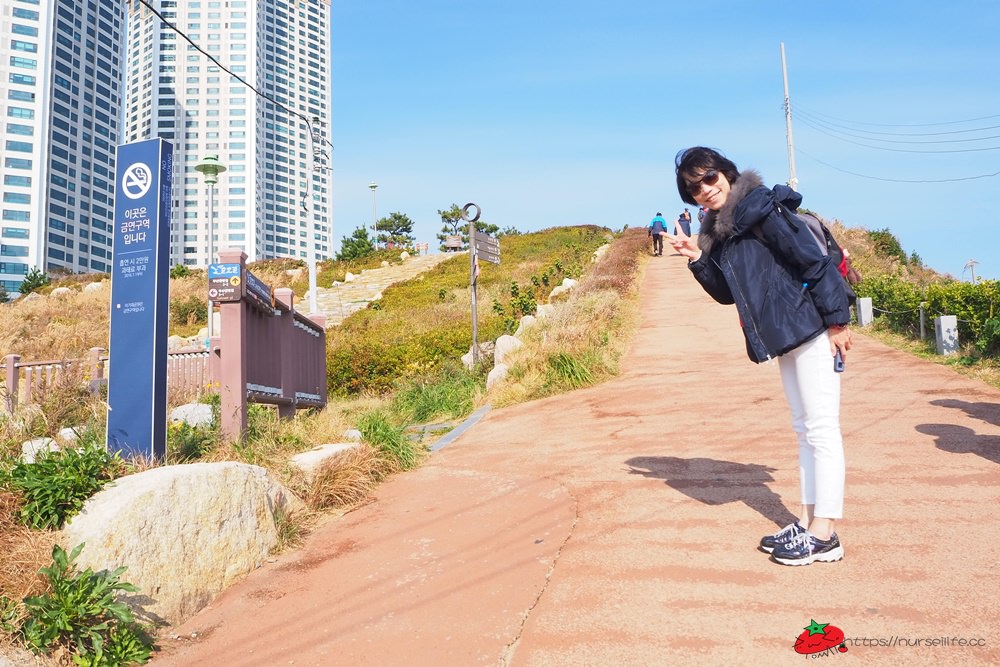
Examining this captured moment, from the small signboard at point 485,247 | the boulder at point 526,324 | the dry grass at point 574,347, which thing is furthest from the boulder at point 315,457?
the small signboard at point 485,247

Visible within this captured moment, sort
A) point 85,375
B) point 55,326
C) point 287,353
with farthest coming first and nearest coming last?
point 55,326 → point 85,375 → point 287,353

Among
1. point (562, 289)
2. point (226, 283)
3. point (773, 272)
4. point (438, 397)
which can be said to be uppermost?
point (562, 289)

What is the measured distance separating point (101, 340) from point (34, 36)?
280 feet

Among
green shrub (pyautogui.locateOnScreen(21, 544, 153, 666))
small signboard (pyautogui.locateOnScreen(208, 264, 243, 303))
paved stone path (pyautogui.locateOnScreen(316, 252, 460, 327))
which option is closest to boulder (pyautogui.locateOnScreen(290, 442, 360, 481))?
small signboard (pyautogui.locateOnScreen(208, 264, 243, 303))

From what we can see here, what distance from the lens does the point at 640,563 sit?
3273 millimetres

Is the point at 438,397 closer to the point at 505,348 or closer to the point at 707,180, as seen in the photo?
the point at 505,348

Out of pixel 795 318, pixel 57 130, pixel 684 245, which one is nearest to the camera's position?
pixel 795 318

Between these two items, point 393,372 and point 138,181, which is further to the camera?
point 393,372

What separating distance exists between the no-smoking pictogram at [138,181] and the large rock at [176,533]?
96.6 inches

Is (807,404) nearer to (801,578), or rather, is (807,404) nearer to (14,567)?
(801,578)

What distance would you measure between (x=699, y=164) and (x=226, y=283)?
14.6 ft

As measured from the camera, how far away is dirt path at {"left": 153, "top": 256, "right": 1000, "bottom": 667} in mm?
2566

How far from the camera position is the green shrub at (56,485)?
3.12 metres

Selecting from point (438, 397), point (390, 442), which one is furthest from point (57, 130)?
point (390, 442)
